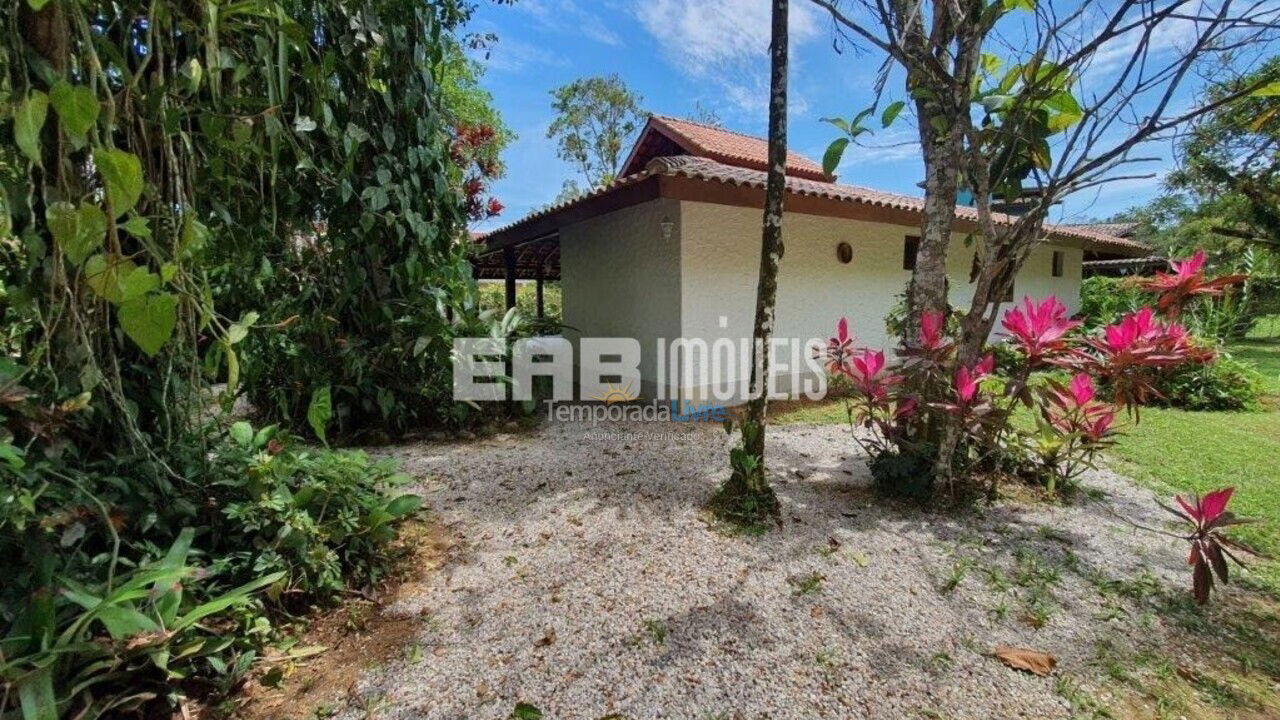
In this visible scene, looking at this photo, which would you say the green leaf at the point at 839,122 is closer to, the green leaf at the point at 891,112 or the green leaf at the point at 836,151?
the green leaf at the point at 836,151

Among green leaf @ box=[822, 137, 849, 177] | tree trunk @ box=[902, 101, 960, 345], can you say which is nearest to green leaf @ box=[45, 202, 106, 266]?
green leaf @ box=[822, 137, 849, 177]

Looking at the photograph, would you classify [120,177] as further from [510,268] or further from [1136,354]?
[510,268]

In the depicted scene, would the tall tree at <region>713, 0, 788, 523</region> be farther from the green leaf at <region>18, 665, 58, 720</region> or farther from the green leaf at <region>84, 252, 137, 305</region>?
the green leaf at <region>18, 665, 58, 720</region>

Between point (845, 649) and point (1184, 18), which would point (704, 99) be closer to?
point (1184, 18)

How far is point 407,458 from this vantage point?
433cm

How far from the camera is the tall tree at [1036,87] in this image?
8.15 feet

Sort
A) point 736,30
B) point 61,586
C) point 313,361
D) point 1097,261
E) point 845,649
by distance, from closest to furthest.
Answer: point 61,586 → point 845,649 → point 736,30 → point 313,361 → point 1097,261

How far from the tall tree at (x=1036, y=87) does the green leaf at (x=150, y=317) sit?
2914 millimetres

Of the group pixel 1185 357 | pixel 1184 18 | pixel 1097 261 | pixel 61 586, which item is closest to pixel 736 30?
pixel 1184 18

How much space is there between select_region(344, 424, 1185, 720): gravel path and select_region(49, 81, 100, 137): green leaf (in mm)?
1848

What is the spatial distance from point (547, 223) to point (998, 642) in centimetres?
708

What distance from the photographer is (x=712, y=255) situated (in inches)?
239

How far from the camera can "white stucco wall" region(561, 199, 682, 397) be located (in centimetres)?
610

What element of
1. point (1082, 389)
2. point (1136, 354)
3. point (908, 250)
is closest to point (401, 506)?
point (1136, 354)
